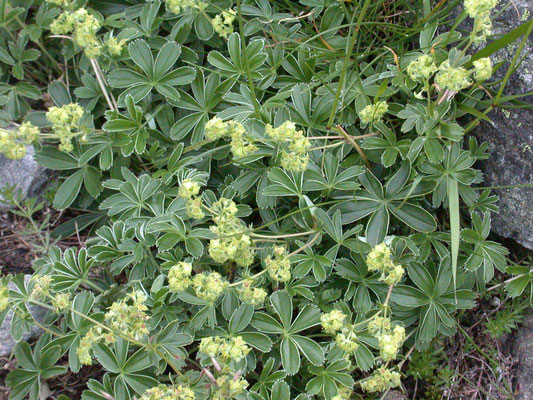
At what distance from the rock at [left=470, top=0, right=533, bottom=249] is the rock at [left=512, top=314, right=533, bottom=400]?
18.0 inches

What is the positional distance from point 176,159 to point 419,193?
1.29 metres

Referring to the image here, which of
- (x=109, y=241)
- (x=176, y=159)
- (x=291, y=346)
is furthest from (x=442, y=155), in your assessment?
(x=109, y=241)

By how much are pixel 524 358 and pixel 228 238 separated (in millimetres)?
1747

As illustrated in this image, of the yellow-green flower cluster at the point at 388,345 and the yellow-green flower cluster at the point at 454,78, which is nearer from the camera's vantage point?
the yellow-green flower cluster at the point at 388,345

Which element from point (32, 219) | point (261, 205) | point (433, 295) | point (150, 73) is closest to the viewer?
point (433, 295)

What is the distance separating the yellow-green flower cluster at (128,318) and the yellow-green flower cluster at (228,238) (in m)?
0.37

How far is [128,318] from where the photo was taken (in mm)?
2166

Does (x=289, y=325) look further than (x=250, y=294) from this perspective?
Yes

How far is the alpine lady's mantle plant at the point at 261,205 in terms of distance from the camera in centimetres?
237

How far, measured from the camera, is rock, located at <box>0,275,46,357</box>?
288cm

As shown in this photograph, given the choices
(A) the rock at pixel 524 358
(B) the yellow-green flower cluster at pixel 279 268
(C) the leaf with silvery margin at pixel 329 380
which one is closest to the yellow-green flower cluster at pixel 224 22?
(B) the yellow-green flower cluster at pixel 279 268

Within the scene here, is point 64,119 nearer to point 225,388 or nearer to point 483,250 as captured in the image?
point 225,388

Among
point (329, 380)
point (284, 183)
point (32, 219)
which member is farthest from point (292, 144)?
point (32, 219)

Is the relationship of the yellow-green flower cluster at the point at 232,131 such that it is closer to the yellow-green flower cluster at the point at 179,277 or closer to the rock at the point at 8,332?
the yellow-green flower cluster at the point at 179,277
